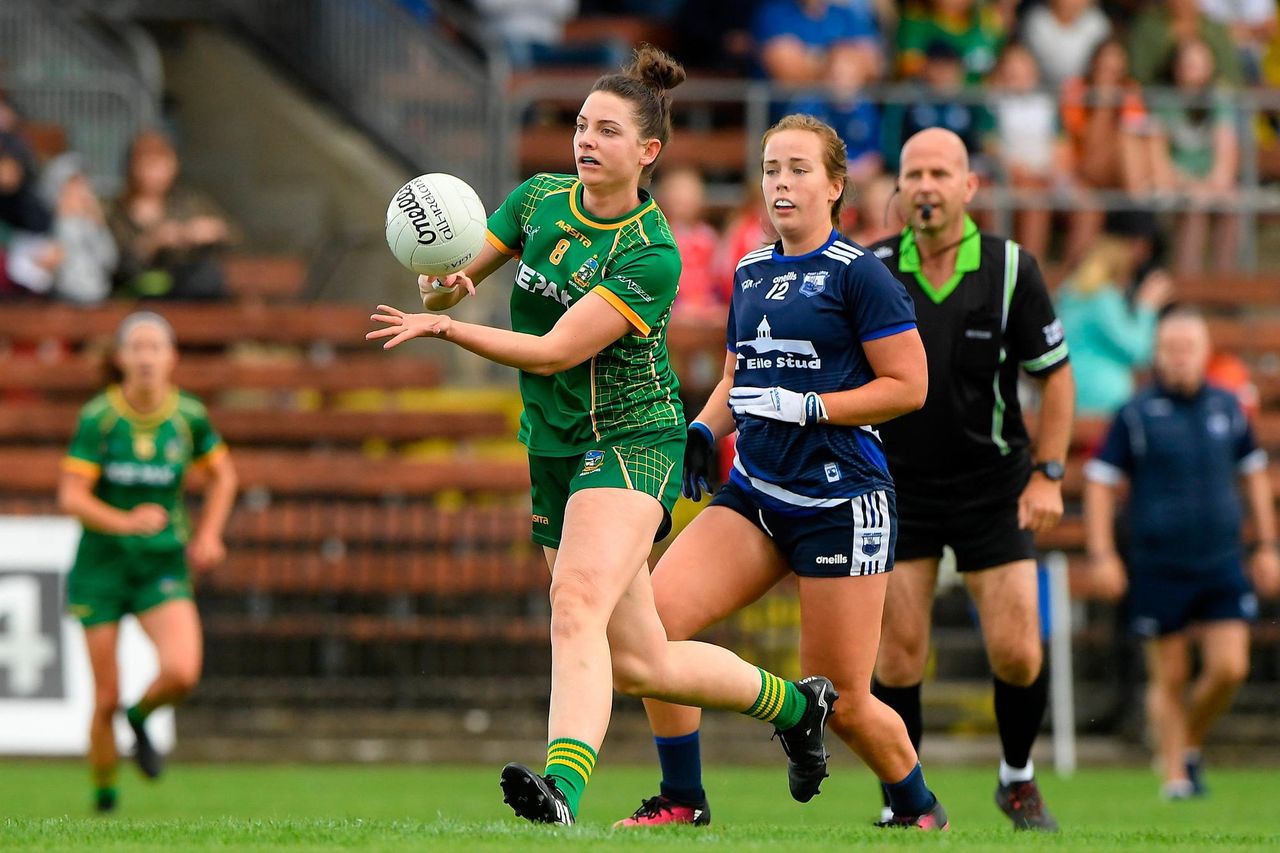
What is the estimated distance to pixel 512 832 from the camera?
19.5ft

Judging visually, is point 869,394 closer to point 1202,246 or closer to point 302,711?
point 302,711

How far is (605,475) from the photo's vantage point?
641 cm

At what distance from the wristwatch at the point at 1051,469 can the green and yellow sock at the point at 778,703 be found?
1670mm

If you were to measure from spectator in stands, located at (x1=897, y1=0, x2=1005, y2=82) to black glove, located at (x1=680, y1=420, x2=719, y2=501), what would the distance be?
31.6 ft

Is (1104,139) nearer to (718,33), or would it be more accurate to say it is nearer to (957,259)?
(718,33)

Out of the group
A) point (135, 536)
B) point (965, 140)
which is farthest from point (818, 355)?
point (965, 140)

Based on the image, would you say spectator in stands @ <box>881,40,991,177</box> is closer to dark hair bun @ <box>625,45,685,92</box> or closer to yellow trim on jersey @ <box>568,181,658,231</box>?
dark hair bun @ <box>625,45,685,92</box>

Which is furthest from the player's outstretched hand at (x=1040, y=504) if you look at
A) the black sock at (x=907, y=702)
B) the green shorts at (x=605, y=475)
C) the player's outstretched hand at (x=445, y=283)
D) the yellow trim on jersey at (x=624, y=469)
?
the player's outstretched hand at (x=445, y=283)

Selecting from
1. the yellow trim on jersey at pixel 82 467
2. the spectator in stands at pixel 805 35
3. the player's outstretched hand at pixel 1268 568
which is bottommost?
the player's outstretched hand at pixel 1268 568

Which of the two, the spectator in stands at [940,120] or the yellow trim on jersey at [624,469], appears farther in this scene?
the spectator in stands at [940,120]

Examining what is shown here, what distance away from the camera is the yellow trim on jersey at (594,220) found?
21.3ft

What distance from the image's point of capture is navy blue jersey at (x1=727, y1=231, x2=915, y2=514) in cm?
678

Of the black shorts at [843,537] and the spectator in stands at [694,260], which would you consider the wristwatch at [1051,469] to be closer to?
the black shorts at [843,537]

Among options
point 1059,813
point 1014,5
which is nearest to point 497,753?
point 1059,813
